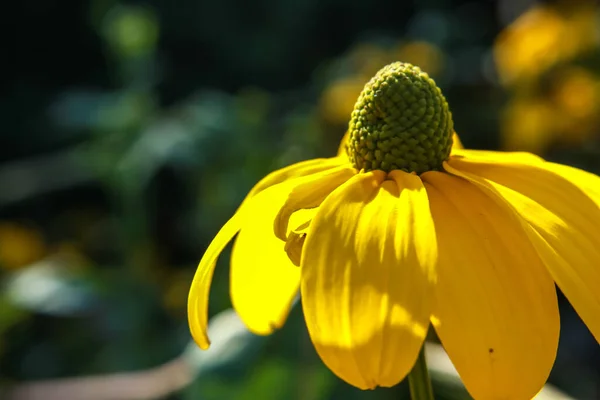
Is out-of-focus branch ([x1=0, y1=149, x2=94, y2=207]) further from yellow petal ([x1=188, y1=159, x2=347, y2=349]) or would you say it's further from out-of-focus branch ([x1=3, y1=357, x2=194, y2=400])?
yellow petal ([x1=188, y1=159, x2=347, y2=349])

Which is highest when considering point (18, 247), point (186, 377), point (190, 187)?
point (186, 377)

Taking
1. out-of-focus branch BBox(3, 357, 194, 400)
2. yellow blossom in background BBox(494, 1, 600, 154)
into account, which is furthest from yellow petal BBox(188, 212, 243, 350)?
yellow blossom in background BBox(494, 1, 600, 154)

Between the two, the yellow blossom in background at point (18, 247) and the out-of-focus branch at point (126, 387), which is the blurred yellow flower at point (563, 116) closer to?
the out-of-focus branch at point (126, 387)

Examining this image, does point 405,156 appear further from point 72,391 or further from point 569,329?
point 569,329

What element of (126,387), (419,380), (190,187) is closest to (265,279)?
(419,380)

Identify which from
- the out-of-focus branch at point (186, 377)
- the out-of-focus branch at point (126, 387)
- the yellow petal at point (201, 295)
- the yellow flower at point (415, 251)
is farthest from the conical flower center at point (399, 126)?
the out-of-focus branch at point (126, 387)

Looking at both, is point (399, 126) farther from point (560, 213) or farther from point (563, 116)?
point (563, 116)

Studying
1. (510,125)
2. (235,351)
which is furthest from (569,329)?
(235,351)
